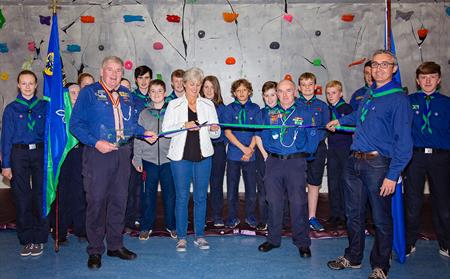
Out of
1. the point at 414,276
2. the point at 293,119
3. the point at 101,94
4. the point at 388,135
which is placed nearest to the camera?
the point at 388,135

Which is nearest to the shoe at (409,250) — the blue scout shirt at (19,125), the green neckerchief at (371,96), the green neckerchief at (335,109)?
the green neckerchief at (371,96)

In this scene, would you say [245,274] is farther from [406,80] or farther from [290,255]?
[406,80]

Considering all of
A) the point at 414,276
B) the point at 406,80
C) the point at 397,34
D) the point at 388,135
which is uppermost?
the point at 397,34

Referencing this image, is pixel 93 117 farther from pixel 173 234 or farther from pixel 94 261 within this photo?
pixel 173 234

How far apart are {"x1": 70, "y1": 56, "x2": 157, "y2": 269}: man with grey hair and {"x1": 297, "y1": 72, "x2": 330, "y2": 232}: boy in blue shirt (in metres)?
2.09

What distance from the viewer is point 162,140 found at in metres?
4.53

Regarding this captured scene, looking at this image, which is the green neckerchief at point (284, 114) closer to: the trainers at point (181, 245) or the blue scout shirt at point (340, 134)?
the blue scout shirt at point (340, 134)

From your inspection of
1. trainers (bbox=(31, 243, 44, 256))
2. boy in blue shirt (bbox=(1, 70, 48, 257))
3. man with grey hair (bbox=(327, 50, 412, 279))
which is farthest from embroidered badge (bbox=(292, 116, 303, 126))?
trainers (bbox=(31, 243, 44, 256))

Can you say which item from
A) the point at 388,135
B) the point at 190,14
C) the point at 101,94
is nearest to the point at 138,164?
the point at 101,94

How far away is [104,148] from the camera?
11.6 feet

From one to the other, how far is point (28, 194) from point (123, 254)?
1.18 meters

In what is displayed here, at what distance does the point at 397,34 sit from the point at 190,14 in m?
3.64

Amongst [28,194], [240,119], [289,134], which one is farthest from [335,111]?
[28,194]

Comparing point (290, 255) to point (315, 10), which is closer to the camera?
point (290, 255)
